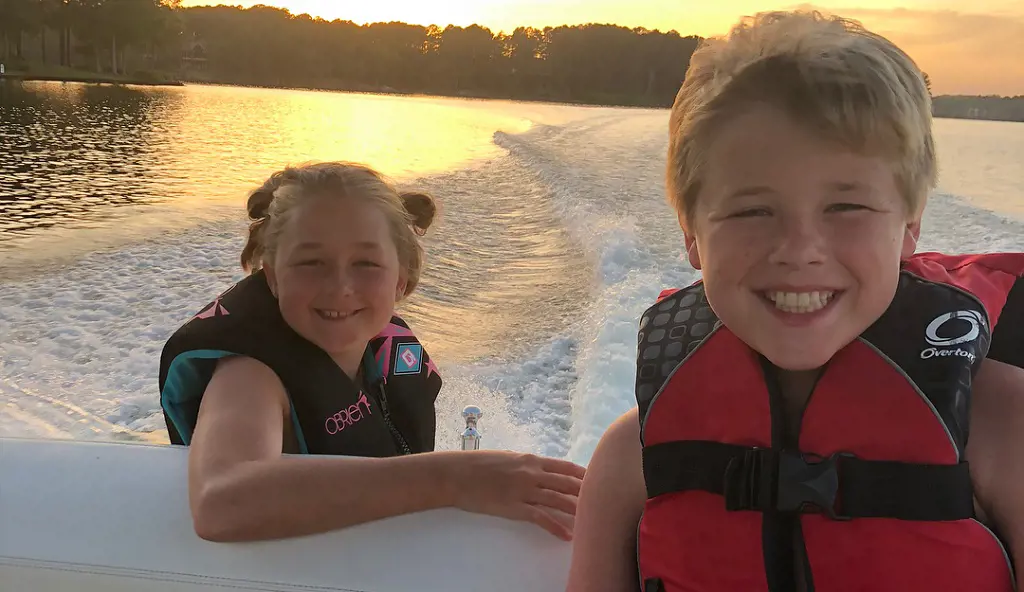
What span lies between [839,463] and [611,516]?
340 millimetres

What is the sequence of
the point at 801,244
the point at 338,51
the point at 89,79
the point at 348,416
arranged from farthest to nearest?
the point at 338,51
the point at 89,79
the point at 348,416
the point at 801,244

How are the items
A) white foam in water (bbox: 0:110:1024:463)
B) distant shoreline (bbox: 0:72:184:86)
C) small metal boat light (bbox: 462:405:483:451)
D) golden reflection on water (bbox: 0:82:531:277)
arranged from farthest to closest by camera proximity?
distant shoreline (bbox: 0:72:184:86) → golden reflection on water (bbox: 0:82:531:277) → white foam in water (bbox: 0:110:1024:463) → small metal boat light (bbox: 462:405:483:451)

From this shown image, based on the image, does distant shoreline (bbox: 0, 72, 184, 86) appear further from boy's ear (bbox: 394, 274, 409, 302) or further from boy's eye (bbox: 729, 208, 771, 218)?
boy's eye (bbox: 729, 208, 771, 218)

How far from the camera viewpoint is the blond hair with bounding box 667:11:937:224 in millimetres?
925

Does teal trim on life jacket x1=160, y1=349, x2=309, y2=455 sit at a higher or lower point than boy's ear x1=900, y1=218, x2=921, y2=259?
lower

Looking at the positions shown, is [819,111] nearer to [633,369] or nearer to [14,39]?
→ [633,369]

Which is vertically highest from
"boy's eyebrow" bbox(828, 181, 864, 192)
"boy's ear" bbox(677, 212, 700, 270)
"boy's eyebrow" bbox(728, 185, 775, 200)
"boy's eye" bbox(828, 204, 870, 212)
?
"boy's eyebrow" bbox(828, 181, 864, 192)

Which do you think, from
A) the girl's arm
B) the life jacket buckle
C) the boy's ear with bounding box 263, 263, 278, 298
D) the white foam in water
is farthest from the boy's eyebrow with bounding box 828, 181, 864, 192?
the white foam in water

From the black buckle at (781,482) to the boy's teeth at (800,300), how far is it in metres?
0.21

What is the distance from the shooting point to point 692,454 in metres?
1.10

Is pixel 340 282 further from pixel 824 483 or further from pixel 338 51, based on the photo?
pixel 338 51

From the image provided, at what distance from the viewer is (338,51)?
194 feet

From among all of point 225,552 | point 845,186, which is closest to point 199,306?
point 225,552

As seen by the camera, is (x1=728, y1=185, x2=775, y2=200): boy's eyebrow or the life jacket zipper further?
the life jacket zipper
